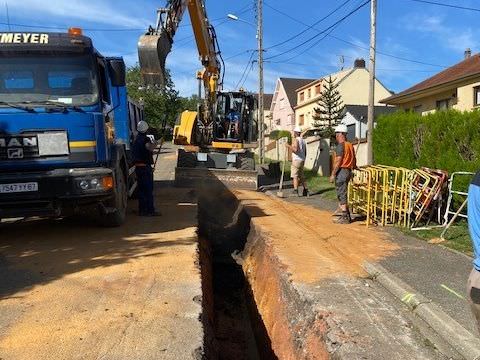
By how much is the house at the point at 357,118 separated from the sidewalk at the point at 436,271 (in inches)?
1011

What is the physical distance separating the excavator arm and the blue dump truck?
10.8 ft

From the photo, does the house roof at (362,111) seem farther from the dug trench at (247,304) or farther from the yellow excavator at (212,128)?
the dug trench at (247,304)

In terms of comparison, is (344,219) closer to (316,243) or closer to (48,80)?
(316,243)

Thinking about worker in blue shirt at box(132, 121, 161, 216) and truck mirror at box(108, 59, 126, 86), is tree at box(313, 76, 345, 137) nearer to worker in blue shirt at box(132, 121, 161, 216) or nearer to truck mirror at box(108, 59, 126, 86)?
worker in blue shirt at box(132, 121, 161, 216)

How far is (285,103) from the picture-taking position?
57.8m

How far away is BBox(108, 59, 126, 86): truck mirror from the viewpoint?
306 inches

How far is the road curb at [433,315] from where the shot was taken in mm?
4074

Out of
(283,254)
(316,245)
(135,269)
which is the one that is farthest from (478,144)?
(135,269)

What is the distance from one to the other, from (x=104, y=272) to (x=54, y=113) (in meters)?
2.45

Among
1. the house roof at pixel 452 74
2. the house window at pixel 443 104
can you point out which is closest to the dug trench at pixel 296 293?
the house roof at pixel 452 74

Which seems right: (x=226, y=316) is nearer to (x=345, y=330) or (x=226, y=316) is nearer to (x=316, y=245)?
(x=316, y=245)

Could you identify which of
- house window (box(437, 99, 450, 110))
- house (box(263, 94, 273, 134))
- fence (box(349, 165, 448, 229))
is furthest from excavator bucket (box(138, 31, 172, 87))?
house (box(263, 94, 273, 134))

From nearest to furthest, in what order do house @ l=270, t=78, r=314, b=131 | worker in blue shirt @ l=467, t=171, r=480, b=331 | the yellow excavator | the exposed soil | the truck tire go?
worker in blue shirt @ l=467, t=171, r=480, b=331
the exposed soil
the yellow excavator
the truck tire
house @ l=270, t=78, r=314, b=131

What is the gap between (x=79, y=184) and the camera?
23.1 ft
